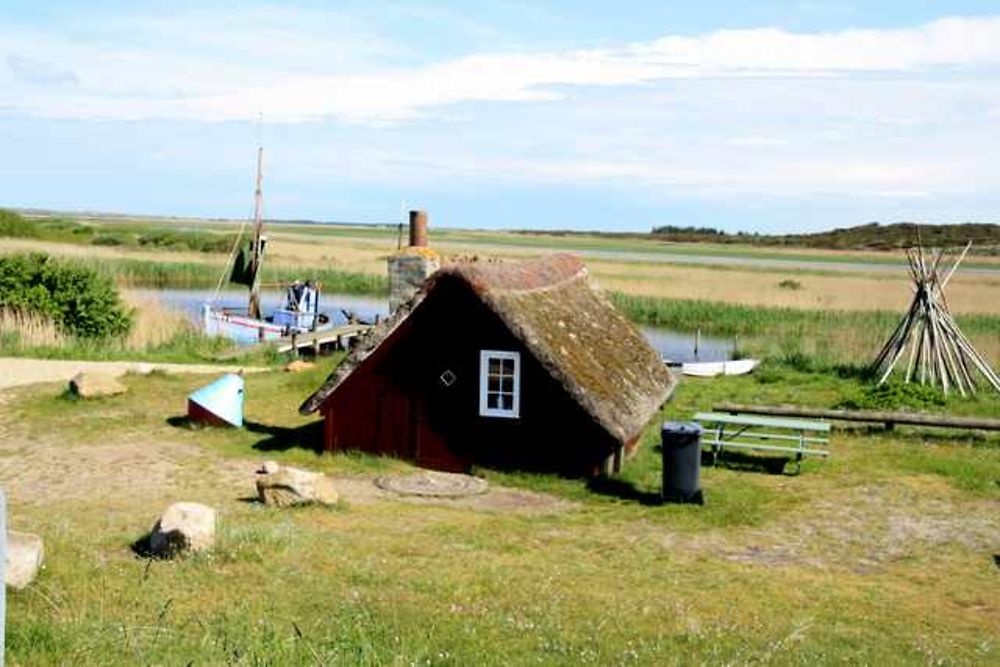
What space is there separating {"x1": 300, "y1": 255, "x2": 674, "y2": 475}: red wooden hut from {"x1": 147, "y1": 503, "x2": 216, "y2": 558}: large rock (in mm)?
6901

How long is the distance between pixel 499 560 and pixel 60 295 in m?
23.5

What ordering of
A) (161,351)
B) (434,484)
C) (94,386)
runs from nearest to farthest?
(434,484) < (94,386) < (161,351)

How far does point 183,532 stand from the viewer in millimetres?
10570

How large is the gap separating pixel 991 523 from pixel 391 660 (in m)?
10.7

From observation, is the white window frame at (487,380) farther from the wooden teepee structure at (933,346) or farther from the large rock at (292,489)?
the wooden teepee structure at (933,346)

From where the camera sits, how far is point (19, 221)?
238 feet

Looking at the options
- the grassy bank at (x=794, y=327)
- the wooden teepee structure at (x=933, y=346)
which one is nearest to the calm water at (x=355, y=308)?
the grassy bank at (x=794, y=327)

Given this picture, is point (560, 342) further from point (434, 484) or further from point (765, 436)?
point (765, 436)

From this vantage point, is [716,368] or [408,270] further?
[716,368]

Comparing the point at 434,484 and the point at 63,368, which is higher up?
the point at 63,368

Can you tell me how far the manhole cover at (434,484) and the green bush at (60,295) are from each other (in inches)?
698

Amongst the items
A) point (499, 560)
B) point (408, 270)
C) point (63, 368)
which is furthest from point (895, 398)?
point (63, 368)

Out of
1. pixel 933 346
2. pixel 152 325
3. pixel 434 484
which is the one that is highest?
pixel 933 346

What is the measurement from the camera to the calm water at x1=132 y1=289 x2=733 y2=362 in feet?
127
